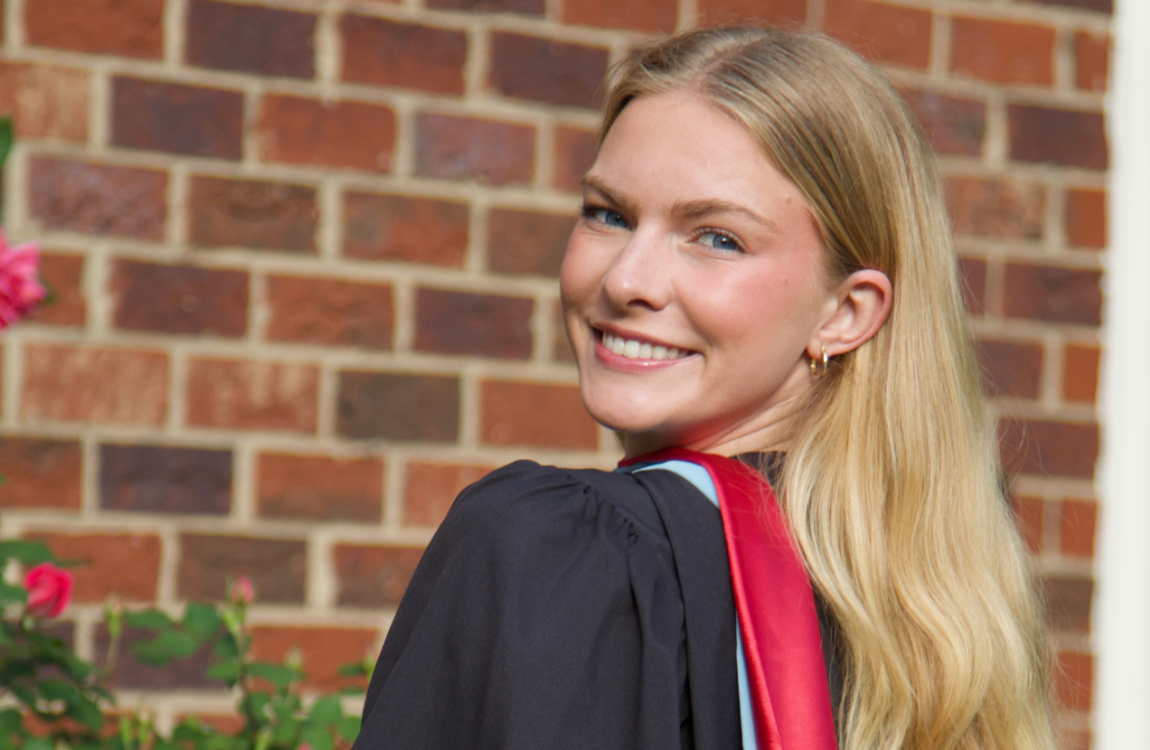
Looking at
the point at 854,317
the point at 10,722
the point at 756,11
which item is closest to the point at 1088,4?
the point at 756,11

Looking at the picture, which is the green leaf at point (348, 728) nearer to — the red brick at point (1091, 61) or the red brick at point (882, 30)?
the red brick at point (882, 30)

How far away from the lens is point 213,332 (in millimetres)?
2100

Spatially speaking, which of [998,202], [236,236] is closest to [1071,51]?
[998,202]

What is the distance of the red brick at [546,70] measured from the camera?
2.25 meters

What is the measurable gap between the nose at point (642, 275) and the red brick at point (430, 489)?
0.85 m

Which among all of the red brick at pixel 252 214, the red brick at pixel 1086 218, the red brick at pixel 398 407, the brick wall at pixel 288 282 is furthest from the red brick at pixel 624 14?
the red brick at pixel 1086 218

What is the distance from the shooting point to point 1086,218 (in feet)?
8.38

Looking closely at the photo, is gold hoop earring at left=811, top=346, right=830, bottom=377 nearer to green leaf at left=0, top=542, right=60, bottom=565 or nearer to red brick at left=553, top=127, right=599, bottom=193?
red brick at left=553, top=127, right=599, bottom=193

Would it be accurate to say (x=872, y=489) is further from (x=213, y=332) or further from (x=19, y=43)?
(x=19, y=43)

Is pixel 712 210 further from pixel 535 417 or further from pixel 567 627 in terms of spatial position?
pixel 535 417

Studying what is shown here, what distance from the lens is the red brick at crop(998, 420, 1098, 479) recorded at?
252 centimetres

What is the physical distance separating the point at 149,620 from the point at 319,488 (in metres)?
0.58

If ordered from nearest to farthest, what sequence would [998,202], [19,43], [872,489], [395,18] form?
[872,489] → [19,43] → [395,18] → [998,202]

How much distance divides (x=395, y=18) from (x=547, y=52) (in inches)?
11.7
